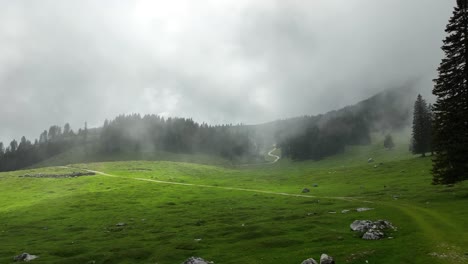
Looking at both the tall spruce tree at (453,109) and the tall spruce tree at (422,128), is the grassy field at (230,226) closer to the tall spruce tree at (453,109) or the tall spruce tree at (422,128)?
the tall spruce tree at (453,109)

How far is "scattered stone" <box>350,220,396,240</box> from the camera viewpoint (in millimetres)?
37688

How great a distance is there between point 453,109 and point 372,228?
2831 cm

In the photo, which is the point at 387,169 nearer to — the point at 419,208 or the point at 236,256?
the point at 419,208

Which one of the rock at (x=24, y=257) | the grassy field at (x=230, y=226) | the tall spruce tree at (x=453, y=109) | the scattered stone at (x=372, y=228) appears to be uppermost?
the tall spruce tree at (x=453, y=109)

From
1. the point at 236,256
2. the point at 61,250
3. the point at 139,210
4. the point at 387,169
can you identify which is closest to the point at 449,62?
the point at 236,256

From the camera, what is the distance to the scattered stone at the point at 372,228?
37.7 meters

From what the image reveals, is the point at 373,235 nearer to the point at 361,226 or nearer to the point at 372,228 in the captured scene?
the point at 372,228

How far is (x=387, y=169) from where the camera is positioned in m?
133

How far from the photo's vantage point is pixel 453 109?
183 feet

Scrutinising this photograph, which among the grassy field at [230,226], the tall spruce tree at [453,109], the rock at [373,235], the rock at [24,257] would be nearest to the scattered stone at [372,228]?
the rock at [373,235]

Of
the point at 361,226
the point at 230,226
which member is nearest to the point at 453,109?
the point at 361,226

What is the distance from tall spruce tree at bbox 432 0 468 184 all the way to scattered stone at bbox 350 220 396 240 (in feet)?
66.7

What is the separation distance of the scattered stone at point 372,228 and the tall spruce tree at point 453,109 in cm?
2034

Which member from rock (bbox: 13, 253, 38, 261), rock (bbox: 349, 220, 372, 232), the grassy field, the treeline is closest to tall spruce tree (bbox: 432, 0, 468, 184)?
the grassy field
